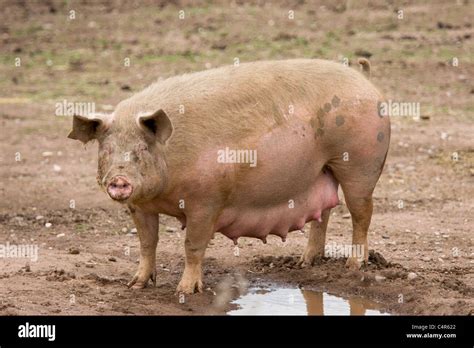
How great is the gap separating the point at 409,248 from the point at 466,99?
274 inches

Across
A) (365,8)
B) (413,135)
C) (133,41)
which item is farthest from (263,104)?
(365,8)

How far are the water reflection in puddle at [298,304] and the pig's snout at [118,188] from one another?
4.80 ft

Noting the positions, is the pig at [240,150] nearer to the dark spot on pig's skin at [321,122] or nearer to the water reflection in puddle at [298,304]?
the dark spot on pig's skin at [321,122]

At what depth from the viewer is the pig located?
8547mm

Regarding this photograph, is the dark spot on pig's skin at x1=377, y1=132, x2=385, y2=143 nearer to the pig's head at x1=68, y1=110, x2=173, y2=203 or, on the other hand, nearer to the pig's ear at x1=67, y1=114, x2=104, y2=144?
the pig's head at x1=68, y1=110, x2=173, y2=203

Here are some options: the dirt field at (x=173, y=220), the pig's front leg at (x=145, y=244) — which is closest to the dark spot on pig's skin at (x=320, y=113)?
the dirt field at (x=173, y=220)

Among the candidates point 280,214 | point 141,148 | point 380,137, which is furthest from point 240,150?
point 380,137

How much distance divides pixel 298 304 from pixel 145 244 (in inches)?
52.4

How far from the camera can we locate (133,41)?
2134cm

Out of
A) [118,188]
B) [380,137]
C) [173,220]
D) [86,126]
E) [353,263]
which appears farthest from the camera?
[173,220]

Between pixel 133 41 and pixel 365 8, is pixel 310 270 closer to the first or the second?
pixel 133 41

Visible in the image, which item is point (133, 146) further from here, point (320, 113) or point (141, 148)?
→ point (320, 113)

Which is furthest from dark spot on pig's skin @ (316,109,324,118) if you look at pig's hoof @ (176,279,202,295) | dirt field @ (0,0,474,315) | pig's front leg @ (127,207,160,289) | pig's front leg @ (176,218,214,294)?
pig's hoof @ (176,279,202,295)

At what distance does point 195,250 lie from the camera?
29.9 ft
